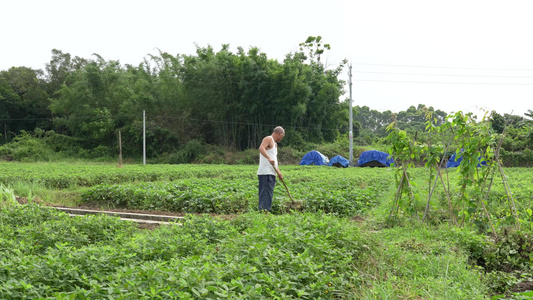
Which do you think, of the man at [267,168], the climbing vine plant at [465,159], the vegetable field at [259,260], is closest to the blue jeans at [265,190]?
the man at [267,168]

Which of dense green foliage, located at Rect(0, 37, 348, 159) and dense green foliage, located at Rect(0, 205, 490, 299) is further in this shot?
dense green foliage, located at Rect(0, 37, 348, 159)

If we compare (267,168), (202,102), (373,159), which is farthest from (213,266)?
(202,102)

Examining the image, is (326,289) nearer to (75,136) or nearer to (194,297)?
(194,297)

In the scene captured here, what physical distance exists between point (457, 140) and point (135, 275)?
5104 mm

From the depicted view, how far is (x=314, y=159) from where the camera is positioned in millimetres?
28297

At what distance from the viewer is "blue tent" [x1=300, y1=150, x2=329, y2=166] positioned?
28150 millimetres

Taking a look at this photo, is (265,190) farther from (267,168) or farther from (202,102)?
(202,102)

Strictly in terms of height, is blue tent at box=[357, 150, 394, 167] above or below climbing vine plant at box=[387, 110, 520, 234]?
below

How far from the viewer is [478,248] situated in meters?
4.75

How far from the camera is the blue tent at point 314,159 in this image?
28.1 meters

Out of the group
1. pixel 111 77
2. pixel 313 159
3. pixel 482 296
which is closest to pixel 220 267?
pixel 482 296

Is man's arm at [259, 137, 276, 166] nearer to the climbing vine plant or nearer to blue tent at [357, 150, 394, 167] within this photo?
the climbing vine plant

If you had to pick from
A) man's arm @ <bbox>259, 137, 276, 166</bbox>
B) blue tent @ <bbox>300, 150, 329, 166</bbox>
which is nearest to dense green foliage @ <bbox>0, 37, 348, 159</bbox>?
blue tent @ <bbox>300, 150, 329, 166</bbox>

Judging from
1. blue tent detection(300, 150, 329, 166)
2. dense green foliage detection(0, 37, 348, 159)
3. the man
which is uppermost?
dense green foliage detection(0, 37, 348, 159)
